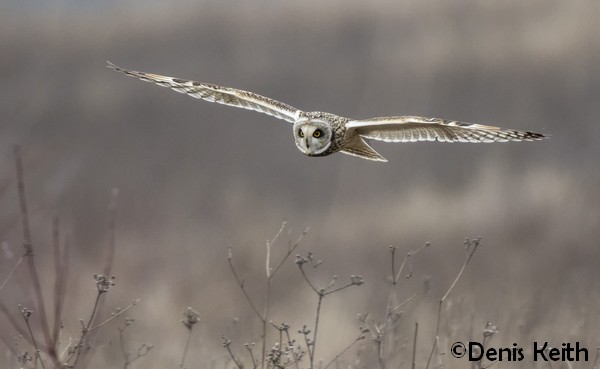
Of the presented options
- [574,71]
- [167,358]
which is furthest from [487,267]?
[574,71]

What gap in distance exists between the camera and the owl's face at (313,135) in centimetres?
379

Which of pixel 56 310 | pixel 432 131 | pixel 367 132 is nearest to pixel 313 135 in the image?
pixel 367 132

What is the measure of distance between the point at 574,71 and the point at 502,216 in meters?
3.01

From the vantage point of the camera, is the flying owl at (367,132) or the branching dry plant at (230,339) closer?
the branching dry plant at (230,339)

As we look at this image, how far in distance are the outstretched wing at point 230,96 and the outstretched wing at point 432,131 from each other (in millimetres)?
297

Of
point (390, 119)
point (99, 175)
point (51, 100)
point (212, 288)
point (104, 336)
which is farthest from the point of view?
point (51, 100)

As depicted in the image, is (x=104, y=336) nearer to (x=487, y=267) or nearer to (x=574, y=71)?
(x=487, y=267)

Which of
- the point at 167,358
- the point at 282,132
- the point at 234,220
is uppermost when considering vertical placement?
the point at 282,132

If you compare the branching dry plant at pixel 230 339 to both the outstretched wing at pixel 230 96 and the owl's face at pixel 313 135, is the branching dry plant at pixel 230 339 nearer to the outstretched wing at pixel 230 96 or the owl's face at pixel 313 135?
the owl's face at pixel 313 135

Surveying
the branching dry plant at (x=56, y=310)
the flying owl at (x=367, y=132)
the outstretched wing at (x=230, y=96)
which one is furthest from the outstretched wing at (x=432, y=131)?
the branching dry plant at (x=56, y=310)

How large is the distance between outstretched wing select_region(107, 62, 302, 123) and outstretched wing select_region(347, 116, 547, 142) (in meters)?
0.30

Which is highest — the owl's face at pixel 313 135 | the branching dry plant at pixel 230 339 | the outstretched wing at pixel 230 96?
the outstretched wing at pixel 230 96

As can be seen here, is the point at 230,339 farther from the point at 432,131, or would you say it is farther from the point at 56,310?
the point at 56,310

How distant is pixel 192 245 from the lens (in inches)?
406
